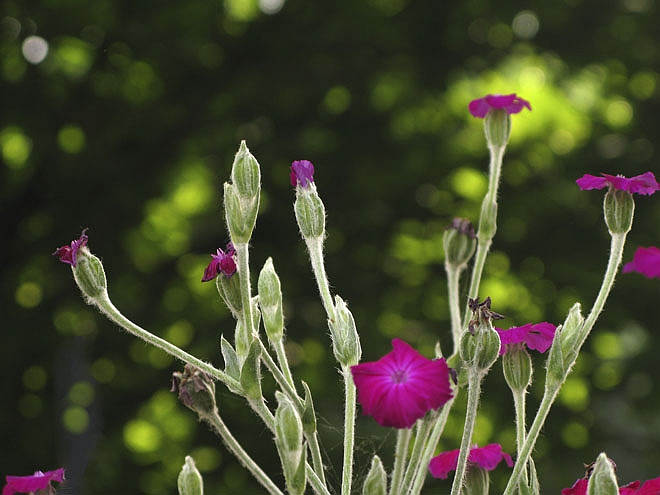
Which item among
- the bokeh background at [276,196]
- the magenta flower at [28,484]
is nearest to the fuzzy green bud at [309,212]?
the magenta flower at [28,484]

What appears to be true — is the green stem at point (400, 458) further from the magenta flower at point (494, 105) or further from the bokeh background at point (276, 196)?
the bokeh background at point (276, 196)

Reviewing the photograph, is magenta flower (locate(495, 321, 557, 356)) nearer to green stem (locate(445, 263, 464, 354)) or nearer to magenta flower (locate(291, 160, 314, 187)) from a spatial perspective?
green stem (locate(445, 263, 464, 354))

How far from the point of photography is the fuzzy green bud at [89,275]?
1.88 feet

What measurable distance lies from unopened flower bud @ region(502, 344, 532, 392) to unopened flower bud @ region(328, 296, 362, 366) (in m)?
0.11

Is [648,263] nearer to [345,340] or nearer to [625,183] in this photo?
[625,183]

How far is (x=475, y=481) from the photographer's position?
0.57 metres

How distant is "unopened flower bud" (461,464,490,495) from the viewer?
0.57 metres

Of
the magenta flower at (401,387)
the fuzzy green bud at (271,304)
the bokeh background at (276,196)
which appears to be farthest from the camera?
the bokeh background at (276,196)

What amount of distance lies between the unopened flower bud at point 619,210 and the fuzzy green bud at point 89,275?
335mm

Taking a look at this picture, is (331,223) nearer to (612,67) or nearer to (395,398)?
(612,67)

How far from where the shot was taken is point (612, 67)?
2760mm

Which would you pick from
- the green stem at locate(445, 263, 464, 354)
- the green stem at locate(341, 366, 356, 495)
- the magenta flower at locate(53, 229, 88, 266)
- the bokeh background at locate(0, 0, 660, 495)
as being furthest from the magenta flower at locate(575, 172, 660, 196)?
the bokeh background at locate(0, 0, 660, 495)

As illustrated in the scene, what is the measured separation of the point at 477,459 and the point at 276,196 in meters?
2.07

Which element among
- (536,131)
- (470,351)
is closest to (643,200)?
(536,131)
